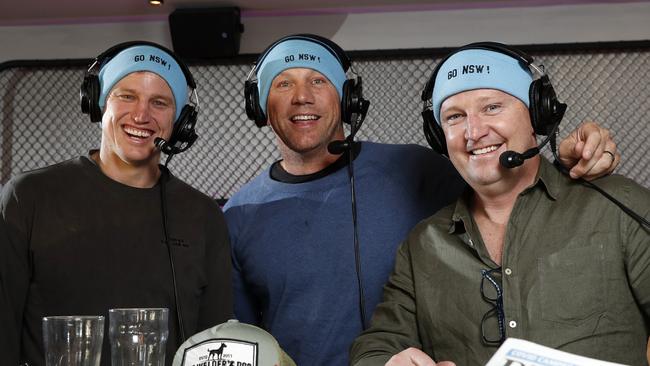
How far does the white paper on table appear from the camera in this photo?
0.85m

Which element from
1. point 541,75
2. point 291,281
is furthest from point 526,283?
point 291,281

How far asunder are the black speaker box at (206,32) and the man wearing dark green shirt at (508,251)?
1.66 m

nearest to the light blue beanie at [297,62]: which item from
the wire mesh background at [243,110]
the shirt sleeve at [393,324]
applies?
the shirt sleeve at [393,324]

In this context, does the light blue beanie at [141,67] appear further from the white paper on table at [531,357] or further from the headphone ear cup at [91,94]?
the white paper on table at [531,357]

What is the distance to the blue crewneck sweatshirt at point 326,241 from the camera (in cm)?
172

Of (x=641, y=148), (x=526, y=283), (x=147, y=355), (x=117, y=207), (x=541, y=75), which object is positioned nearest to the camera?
(x=147, y=355)

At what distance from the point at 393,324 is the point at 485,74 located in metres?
0.47

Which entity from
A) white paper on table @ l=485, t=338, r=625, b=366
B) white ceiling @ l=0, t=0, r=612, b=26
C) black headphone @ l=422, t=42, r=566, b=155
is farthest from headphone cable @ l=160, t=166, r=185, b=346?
white ceiling @ l=0, t=0, r=612, b=26

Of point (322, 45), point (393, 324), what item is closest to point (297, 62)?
point (322, 45)

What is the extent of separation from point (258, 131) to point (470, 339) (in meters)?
1.94

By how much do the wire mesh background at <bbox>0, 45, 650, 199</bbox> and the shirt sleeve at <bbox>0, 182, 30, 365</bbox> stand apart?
1.61 metres

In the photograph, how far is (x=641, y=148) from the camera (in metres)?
2.90

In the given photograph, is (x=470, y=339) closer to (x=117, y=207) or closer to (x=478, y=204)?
(x=478, y=204)

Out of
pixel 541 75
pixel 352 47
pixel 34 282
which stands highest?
pixel 352 47
